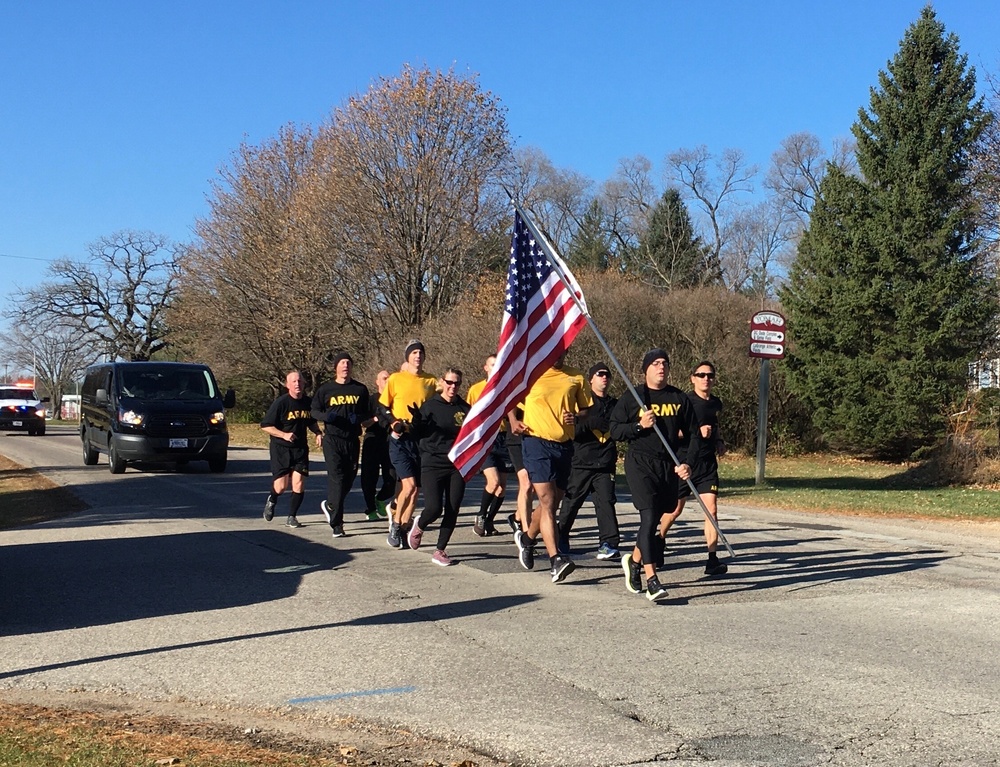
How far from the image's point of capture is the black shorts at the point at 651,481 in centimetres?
904

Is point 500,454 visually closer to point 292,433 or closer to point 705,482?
point 292,433

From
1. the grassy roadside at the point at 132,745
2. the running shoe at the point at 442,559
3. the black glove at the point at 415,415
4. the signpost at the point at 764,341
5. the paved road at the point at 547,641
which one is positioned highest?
the signpost at the point at 764,341

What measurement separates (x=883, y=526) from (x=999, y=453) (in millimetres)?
9327

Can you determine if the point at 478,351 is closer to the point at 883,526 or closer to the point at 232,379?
the point at 883,526

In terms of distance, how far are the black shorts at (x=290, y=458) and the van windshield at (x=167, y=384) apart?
31.7 ft

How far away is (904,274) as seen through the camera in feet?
96.6

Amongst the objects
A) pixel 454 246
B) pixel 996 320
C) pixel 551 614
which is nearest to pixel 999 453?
pixel 996 320

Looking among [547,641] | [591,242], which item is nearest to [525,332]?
[547,641]

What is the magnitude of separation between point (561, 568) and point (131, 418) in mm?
14353

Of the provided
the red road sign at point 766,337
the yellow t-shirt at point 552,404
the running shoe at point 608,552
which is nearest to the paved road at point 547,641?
the running shoe at point 608,552

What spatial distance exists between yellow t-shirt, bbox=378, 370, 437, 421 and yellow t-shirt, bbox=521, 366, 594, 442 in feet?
7.54

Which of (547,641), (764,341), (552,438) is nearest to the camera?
(547,641)

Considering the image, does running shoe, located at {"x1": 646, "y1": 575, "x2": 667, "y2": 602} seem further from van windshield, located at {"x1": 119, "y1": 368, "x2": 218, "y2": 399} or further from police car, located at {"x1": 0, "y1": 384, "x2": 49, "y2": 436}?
police car, located at {"x1": 0, "y1": 384, "x2": 49, "y2": 436}

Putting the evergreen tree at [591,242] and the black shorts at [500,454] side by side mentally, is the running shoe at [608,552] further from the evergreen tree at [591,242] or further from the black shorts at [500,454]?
the evergreen tree at [591,242]
